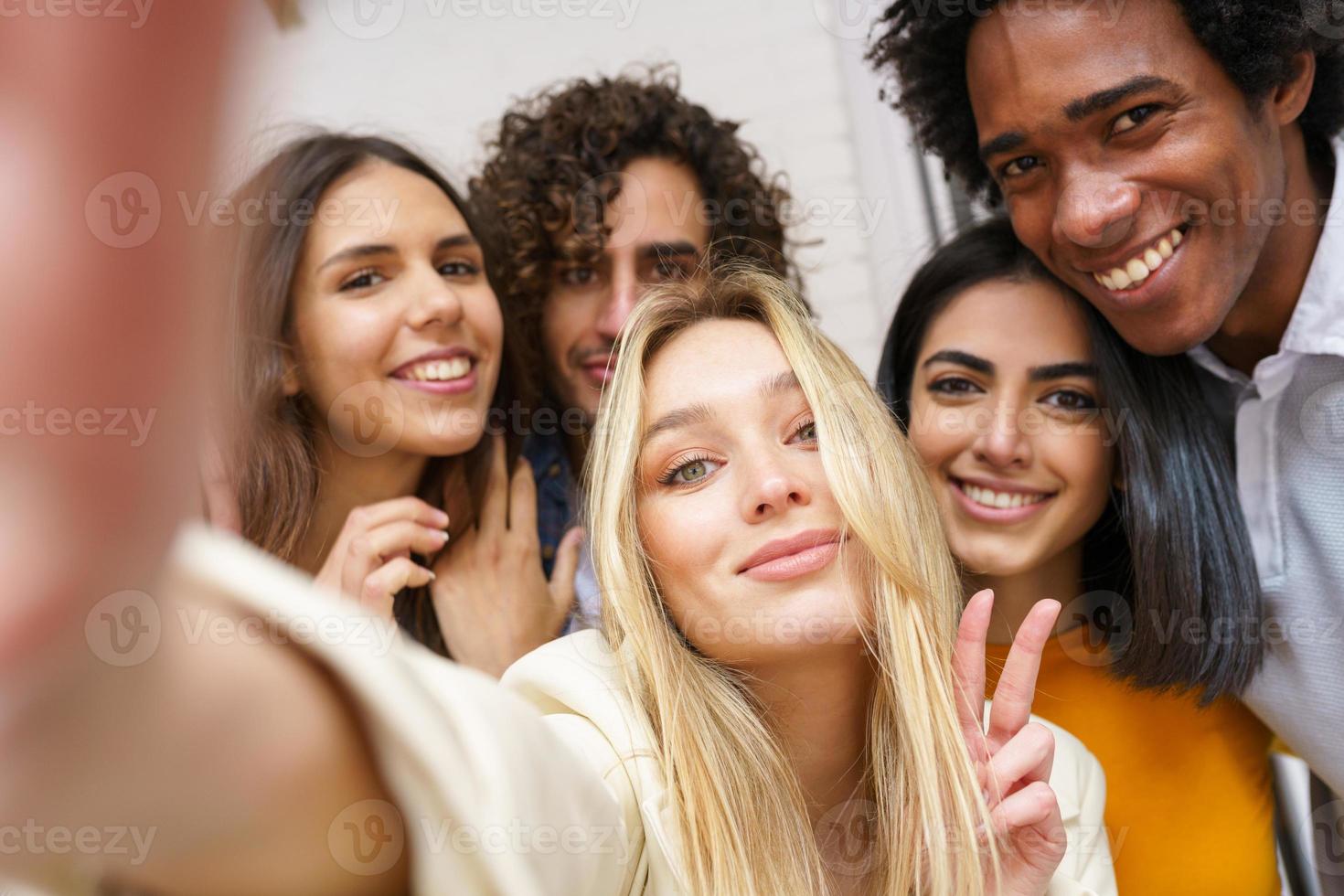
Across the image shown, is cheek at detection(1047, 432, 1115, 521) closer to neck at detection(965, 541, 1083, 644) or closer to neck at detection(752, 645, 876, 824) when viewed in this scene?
neck at detection(965, 541, 1083, 644)

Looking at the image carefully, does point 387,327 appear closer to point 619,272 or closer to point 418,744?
point 619,272

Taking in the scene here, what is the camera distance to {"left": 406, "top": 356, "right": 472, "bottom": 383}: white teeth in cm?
173

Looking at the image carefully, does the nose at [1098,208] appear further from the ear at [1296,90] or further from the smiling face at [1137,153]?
the ear at [1296,90]

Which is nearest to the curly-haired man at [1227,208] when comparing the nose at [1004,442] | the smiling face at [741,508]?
the nose at [1004,442]

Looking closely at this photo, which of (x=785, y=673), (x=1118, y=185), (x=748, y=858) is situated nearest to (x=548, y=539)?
(x=785, y=673)

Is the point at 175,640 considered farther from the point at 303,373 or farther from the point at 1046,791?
the point at 303,373

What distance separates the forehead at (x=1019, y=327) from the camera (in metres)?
1.63

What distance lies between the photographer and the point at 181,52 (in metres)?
0.27

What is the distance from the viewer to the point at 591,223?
1.97 m

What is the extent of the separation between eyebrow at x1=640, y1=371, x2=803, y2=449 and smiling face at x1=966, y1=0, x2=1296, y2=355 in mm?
521

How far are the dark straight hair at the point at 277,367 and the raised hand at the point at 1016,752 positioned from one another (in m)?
1.02

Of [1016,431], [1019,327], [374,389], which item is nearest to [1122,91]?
[1019,327]

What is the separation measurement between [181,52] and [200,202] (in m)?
0.05

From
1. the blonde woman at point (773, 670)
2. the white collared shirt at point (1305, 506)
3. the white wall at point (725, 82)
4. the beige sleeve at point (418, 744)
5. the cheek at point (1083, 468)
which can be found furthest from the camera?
the white wall at point (725, 82)
